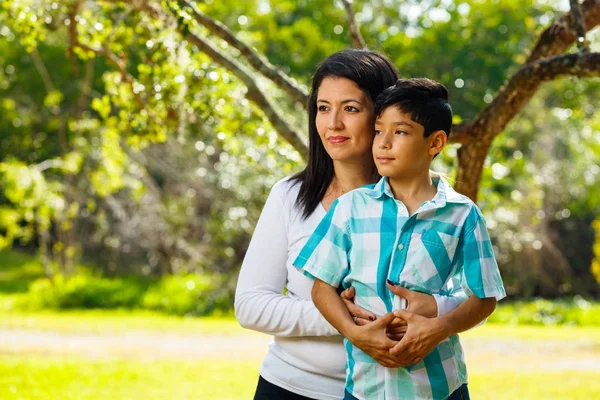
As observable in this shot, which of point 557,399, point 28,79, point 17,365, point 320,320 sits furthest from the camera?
point 28,79

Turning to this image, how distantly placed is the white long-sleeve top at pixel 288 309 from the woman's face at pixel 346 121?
0.60 ft

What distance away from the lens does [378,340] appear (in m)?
2.02

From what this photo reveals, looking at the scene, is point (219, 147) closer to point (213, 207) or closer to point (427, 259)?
point (213, 207)

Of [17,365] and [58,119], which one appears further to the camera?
[58,119]

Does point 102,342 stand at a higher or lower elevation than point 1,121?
lower

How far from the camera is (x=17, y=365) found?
8.75m

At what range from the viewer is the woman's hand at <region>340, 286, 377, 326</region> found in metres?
2.08

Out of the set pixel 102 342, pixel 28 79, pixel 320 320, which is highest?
pixel 28 79

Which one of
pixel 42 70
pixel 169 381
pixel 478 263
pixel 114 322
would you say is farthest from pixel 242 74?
pixel 42 70

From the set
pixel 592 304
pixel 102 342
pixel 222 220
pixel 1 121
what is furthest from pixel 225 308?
pixel 592 304

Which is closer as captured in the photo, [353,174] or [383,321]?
[383,321]

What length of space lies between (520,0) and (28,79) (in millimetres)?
10349

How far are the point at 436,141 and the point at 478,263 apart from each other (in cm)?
35

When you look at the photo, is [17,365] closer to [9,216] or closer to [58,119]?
[9,216]
